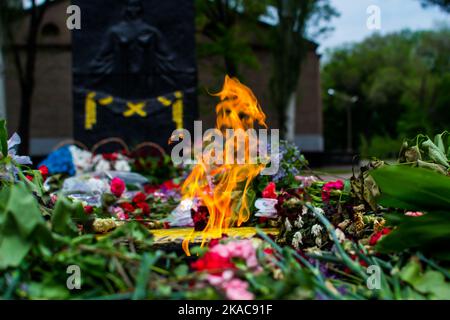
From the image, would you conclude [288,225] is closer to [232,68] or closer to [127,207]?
[127,207]

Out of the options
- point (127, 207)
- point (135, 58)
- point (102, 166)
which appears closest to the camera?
point (127, 207)

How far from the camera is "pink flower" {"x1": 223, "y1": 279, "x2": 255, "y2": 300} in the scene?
136cm

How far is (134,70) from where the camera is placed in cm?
1018

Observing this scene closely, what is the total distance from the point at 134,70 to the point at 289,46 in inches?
425

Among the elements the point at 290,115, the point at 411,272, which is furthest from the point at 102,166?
the point at 290,115

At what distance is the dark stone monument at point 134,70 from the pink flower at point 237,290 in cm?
863

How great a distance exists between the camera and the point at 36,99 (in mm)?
24250

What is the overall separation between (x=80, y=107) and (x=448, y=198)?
8.96m

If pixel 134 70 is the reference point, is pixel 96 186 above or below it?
below

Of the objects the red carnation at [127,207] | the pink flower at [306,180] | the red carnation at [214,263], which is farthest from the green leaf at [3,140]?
the red carnation at [127,207]

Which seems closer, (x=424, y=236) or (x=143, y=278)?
(x=143, y=278)

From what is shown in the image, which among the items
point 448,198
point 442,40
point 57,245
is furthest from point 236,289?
point 442,40

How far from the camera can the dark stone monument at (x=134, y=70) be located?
9.92 metres

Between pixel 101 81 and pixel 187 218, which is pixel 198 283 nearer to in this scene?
pixel 187 218
